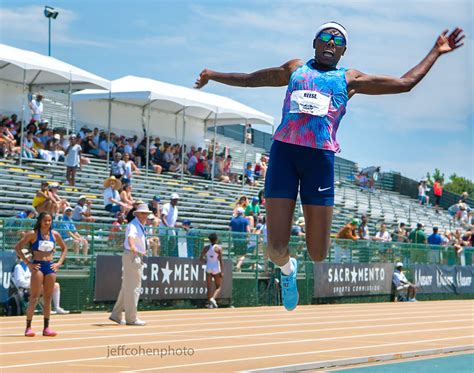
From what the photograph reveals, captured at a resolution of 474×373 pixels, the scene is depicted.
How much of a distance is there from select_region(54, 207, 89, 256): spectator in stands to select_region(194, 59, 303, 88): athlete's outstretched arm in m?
10.7

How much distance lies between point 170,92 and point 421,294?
10.2 metres

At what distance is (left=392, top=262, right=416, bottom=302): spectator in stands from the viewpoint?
95.5 feet

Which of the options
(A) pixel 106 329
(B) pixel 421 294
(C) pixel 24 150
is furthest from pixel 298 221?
(A) pixel 106 329

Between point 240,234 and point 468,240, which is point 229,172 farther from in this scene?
point 240,234

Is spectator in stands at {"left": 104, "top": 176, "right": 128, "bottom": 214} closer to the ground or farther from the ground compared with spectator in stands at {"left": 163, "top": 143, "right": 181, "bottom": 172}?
closer to the ground

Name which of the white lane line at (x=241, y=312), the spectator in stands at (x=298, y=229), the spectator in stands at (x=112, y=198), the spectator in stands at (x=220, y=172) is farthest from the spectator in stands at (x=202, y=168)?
the spectator in stands at (x=112, y=198)

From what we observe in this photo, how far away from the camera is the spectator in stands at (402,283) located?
29095 mm

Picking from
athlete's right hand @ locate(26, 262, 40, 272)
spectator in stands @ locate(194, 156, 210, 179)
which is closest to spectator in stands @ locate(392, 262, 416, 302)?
spectator in stands @ locate(194, 156, 210, 179)

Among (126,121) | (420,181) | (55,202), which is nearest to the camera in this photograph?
(55,202)

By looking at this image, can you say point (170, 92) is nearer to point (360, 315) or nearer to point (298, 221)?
point (298, 221)

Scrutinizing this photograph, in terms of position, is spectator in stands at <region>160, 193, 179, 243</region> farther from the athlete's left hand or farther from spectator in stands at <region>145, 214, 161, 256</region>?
the athlete's left hand

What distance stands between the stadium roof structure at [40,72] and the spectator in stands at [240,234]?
6.27 metres

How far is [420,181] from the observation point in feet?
164

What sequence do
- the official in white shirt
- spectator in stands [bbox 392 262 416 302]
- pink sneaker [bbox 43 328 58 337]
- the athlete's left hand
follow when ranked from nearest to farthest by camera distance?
the athlete's left hand → pink sneaker [bbox 43 328 58 337] → the official in white shirt → spectator in stands [bbox 392 262 416 302]
